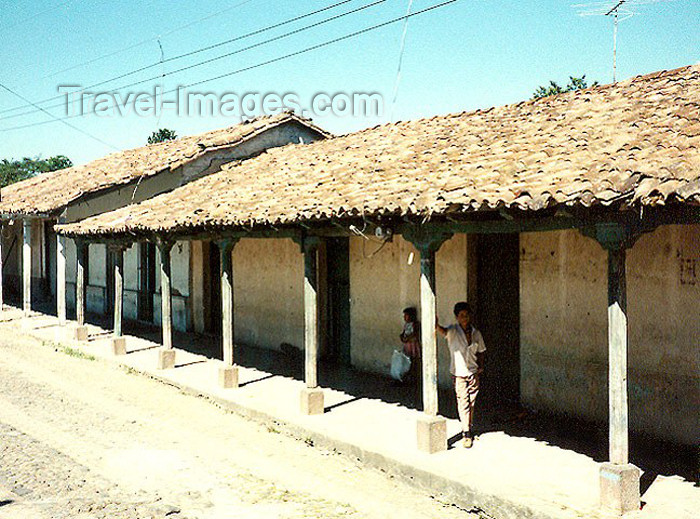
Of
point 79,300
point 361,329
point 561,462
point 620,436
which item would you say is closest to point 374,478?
point 561,462

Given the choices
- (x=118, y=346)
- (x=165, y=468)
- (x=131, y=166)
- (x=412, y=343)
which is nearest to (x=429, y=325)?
(x=412, y=343)

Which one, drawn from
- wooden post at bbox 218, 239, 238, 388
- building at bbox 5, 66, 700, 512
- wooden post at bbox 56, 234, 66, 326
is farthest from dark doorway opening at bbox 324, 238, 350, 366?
wooden post at bbox 56, 234, 66, 326

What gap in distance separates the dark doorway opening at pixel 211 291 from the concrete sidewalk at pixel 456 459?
5.20 m

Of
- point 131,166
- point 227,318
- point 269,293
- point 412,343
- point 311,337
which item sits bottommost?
point 412,343

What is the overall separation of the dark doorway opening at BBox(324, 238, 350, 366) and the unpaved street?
9.76 ft

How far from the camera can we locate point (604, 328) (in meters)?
8.18

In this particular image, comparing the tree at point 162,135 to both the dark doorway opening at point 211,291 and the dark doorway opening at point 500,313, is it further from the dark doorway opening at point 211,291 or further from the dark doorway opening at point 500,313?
the dark doorway opening at point 500,313

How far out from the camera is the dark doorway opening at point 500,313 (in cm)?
939

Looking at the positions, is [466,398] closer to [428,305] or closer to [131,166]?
[428,305]

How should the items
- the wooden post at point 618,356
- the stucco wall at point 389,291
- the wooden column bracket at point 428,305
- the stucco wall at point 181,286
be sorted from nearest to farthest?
the wooden post at point 618,356 < the wooden column bracket at point 428,305 < the stucco wall at point 389,291 < the stucco wall at point 181,286

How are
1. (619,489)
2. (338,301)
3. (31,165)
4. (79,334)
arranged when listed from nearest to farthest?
(619,489) < (338,301) < (79,334) < (31,165)

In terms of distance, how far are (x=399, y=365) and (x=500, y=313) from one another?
1.98m

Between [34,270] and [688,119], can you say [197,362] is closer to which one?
[688,119]

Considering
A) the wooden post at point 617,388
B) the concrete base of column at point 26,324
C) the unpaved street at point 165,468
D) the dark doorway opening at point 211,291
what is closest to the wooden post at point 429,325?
the unpaved street at point 165,468
